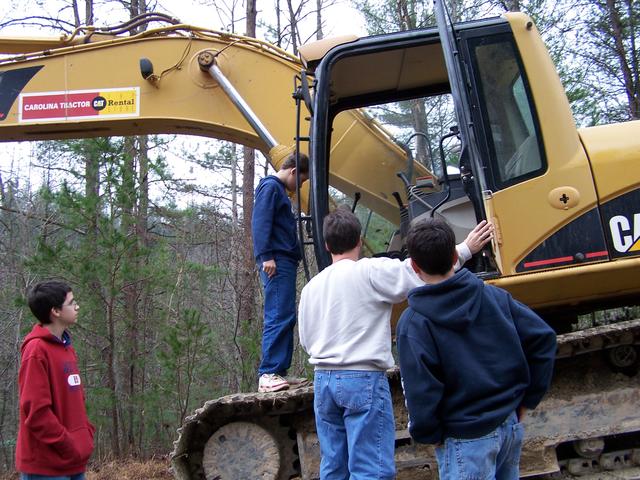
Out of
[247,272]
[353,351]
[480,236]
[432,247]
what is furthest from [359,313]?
[247,272]

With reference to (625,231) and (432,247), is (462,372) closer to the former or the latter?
(432,247)

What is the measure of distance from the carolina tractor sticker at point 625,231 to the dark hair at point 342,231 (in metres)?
1.52

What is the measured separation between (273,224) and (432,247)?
2.10 m

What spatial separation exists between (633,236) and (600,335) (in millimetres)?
631

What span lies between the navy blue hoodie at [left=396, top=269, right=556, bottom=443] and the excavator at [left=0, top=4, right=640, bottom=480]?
1402 mm

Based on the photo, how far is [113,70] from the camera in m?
5.05

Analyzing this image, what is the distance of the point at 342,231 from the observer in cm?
304

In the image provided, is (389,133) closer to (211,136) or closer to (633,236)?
(211,136)

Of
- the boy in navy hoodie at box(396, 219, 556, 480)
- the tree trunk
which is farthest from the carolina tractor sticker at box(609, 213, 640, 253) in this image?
the tree trunk

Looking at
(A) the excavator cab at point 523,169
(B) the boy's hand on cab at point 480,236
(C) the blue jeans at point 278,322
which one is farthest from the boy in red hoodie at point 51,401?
(B) the boy's hand on cab at point 480,236

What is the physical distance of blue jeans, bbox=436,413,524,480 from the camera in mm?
2199

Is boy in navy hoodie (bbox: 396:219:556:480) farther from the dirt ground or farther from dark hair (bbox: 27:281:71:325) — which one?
the dirt ground

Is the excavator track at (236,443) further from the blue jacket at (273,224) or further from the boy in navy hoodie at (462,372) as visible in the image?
the boy in navy hoodie at (462,372)

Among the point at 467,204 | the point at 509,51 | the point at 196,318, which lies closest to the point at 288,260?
the point at 467,204
